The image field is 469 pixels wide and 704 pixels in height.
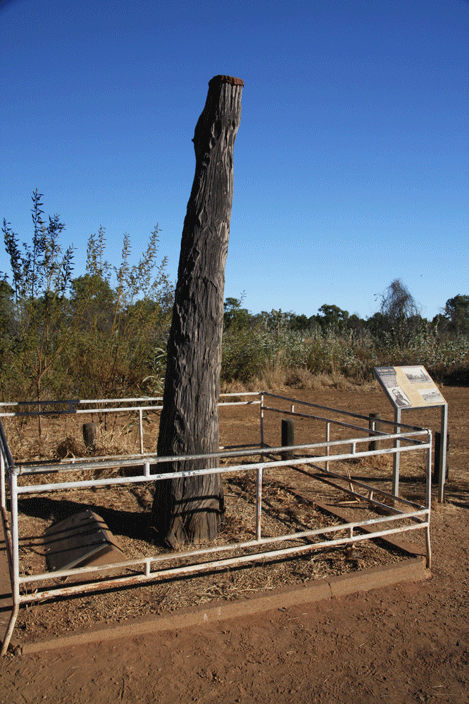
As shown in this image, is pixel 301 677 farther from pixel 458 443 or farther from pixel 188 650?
pixel 458 443

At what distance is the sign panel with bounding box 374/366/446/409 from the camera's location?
596 cm

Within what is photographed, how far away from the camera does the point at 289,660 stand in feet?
A: 10.3

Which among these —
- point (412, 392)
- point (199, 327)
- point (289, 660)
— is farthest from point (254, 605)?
point (412, 392)

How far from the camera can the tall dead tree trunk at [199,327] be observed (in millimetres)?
4602

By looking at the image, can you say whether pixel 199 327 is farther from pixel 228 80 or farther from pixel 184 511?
pixel 228 80

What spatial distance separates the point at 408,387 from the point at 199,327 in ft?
9.42

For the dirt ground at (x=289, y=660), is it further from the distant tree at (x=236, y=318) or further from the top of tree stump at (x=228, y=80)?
the distant tree at (x=236, y=318)

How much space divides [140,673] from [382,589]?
6.47ft

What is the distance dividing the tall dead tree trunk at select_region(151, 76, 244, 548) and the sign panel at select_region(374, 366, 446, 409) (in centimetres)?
234

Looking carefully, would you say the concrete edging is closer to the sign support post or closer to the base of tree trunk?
the base of tree trunk

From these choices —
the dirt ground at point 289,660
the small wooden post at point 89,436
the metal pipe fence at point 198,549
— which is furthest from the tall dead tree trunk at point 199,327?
the small wooden post at point 89,436

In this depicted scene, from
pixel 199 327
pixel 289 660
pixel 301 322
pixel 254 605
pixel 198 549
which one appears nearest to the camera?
pixel 289 660

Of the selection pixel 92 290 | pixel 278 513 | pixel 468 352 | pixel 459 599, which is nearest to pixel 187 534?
pixel 278 513

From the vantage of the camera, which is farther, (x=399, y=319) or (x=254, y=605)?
(x=399, y=319)
